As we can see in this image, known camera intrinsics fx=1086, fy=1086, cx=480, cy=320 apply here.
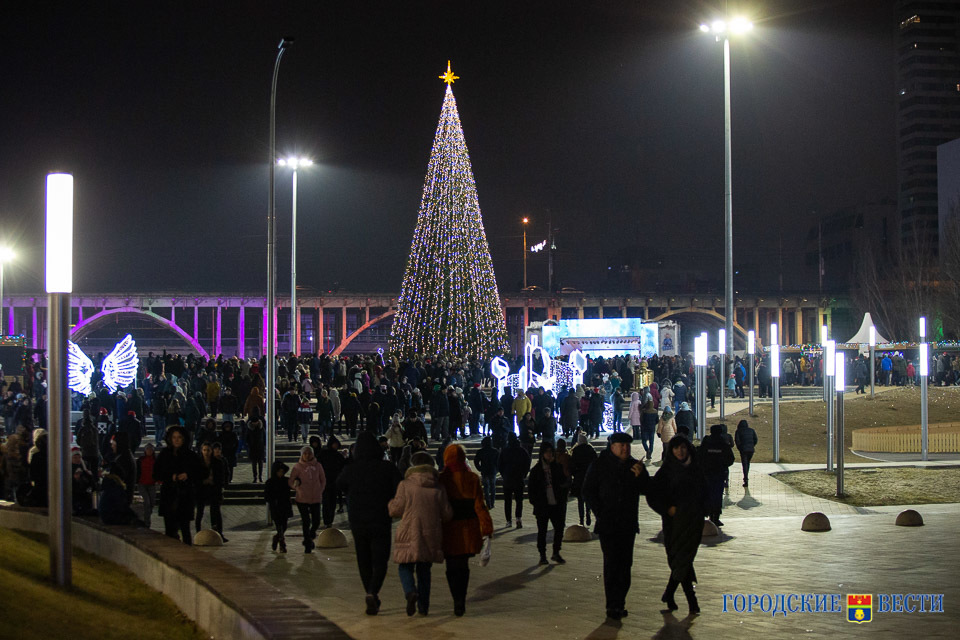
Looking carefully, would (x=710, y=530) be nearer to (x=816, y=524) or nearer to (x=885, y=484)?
(x=816, y=524)

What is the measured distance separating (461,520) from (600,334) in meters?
30.5

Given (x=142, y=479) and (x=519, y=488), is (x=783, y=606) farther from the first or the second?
(x=142, y=479)

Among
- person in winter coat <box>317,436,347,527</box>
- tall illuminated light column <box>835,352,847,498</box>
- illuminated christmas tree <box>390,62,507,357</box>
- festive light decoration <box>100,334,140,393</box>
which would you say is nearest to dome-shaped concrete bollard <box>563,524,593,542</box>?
person in winter coat <box>317,436,347,527</box>

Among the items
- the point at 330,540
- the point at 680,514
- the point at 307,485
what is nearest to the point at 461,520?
the point at 680,514

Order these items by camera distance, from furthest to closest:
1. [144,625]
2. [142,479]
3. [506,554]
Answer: [142,479], [506,554], [144,625]

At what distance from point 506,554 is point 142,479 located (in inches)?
214

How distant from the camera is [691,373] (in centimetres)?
3362

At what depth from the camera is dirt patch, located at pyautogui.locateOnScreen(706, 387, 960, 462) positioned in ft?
84.2

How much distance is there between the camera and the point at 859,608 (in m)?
8.38

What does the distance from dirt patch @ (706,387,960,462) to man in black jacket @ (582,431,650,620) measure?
16436mm

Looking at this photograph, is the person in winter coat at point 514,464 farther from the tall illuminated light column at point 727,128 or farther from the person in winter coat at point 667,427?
the tall illuminated light column at point 727,128

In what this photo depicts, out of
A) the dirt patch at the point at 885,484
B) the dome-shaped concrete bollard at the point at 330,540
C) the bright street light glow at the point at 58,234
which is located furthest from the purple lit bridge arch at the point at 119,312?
the bright street light glow at the point at 58,234

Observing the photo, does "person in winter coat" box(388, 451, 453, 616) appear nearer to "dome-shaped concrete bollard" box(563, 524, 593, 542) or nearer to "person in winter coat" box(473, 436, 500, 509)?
"dome-shaped concrete bollard" box(563, 524, 593, 542)

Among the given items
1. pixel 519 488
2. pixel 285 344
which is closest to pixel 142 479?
pixel 519 488
